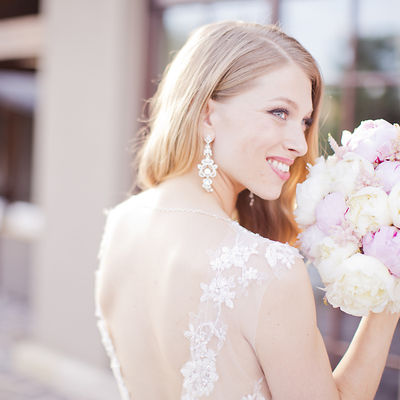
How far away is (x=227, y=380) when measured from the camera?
1.01m

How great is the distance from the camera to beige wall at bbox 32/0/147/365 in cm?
347

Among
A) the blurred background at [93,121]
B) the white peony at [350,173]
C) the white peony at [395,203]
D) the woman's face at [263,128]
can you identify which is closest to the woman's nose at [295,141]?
the woman's face at [263,128]

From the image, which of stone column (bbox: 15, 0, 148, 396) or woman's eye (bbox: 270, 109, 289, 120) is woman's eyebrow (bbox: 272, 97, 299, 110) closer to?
woman's eye (bbox: 270, 109, 289, 120)

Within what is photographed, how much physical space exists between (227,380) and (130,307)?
0.32 m

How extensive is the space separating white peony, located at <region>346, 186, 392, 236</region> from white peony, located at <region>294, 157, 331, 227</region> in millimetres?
93

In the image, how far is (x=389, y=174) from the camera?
1.03 m

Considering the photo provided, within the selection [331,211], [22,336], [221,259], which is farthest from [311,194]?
[22,336]

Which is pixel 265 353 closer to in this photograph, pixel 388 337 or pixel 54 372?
pixel 388 337

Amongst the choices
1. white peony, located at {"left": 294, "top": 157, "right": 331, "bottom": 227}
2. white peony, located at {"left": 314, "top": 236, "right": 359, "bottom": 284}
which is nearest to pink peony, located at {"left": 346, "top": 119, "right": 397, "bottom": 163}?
white peony, located at {"left": 294, "top": 157, "right": 331, "bottom": 227}

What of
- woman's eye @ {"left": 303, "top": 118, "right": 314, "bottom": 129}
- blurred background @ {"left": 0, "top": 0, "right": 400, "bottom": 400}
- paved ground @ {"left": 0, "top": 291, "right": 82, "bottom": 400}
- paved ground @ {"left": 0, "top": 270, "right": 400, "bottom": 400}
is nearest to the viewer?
woman's eye @ {"left": 303, "top": 118, "right": 314, "bottom": 129}

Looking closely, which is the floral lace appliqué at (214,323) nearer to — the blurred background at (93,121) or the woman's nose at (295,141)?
the woman's nose at (295,141)

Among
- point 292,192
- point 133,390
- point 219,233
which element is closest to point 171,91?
point 219,233

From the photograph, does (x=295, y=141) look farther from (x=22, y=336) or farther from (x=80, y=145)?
(x=22, y=336)

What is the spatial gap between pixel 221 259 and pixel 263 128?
39 cm
